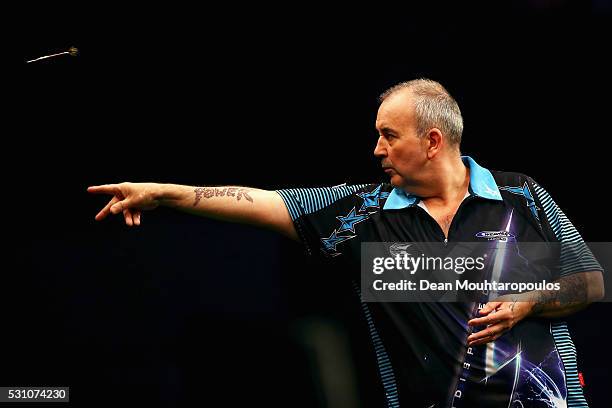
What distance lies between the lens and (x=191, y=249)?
312 cm

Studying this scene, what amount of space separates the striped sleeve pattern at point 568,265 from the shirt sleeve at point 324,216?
2.05 feet

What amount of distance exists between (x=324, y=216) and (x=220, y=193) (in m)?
0.38

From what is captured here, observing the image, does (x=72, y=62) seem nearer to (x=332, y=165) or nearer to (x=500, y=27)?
(x=332, y=165)

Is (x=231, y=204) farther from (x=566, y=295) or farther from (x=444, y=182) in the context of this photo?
(x=566, y=295)

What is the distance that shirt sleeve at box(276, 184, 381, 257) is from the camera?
8.39 feet

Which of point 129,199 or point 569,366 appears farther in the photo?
point 569,366

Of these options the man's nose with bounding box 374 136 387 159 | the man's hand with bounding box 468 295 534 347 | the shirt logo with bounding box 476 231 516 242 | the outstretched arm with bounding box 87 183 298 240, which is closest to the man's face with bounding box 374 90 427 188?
the man's nose with bounding box 374 136 387 159

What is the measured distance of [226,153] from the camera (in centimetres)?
319

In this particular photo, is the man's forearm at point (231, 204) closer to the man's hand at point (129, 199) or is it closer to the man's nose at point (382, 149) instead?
the man's hand at point (129, 199)

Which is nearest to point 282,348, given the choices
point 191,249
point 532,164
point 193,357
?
point 193,357

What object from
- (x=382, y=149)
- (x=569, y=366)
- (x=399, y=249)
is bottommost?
(x=569, y=366)

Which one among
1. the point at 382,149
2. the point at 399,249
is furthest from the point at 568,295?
the point at 382,149

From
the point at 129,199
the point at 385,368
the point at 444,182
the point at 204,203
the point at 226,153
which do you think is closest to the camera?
the point at 129,199

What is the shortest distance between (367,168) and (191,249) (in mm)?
843
